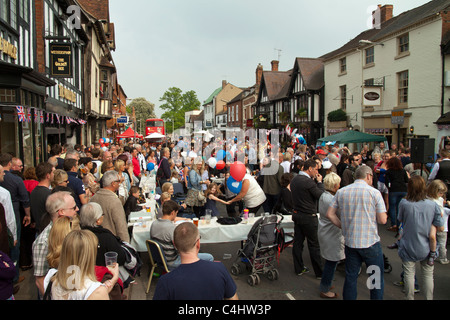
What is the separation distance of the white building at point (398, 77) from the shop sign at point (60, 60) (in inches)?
498

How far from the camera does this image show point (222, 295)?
2.36m

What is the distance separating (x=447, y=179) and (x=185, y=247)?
6.93m

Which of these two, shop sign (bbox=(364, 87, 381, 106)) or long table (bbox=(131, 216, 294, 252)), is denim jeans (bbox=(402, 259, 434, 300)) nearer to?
long table (bbox=(131, 216, 294, 252))

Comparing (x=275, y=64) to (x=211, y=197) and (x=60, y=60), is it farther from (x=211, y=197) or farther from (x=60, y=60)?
(x=211, y=197)

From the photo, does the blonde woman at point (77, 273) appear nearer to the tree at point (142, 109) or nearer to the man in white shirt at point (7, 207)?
the man in white shirt at point (7, 207)

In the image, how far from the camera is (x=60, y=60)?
11812 millimetres

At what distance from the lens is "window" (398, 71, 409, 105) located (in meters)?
19.0

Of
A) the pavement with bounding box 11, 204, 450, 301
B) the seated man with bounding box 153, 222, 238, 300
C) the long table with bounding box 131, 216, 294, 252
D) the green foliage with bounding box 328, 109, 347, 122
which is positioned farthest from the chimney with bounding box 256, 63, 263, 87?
the seated man with bounding box 153, 222, 238, 300

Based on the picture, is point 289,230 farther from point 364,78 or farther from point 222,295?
point 364,78

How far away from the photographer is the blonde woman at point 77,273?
2.33 m

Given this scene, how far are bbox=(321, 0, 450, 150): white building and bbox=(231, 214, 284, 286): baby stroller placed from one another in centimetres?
1012

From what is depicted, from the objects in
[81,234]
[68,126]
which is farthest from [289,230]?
[68,126]

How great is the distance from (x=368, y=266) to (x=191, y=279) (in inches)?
103

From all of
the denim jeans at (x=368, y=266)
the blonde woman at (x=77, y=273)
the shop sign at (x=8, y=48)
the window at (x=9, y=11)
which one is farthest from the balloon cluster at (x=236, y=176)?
the window at (x=9, y=11)
